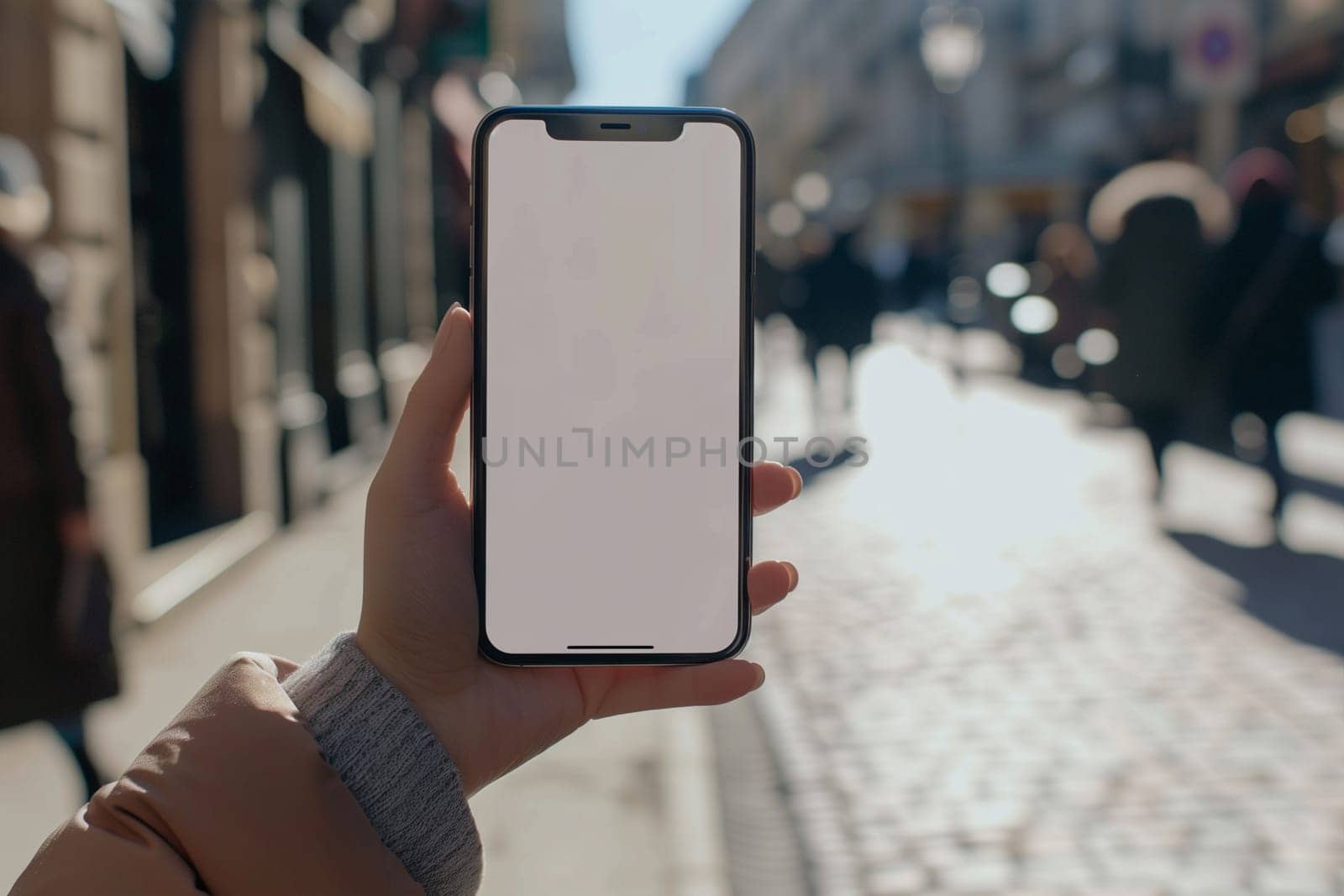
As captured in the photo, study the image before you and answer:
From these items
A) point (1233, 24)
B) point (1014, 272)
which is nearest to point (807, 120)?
point (1014, 272)

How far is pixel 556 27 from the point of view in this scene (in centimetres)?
4416

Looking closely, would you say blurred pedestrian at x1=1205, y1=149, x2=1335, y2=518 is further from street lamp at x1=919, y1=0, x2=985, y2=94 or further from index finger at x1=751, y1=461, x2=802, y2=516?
street lamp at x1=919, y1=0, x2=985, y2=94

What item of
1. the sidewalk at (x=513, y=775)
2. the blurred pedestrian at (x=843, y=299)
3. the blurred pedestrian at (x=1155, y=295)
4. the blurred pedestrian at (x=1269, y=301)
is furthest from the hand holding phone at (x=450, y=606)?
the blurred pedestrian at (x=843, y=299)

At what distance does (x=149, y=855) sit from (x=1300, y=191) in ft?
94.5

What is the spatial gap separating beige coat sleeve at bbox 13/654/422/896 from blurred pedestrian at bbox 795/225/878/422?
14930 millimetres

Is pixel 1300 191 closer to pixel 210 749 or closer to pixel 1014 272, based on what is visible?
pixel 1014 272

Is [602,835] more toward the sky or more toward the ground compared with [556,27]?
more toward the ground

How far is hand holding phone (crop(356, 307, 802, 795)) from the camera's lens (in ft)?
4.43

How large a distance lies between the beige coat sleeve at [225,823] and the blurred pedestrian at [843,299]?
14.9m

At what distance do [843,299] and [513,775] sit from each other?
1168 centimetres

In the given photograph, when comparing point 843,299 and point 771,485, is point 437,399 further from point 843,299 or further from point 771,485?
point 843,299

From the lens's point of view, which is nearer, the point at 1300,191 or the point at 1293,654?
the point at 1293,654

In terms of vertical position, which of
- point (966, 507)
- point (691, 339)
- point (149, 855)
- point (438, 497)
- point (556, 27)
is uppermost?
point (556, 27)

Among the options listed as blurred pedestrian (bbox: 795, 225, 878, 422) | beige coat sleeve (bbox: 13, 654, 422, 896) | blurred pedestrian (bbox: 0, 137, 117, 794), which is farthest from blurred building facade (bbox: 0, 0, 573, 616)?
blurred pedestrian (bbox: 795, 225, 878, 422)
